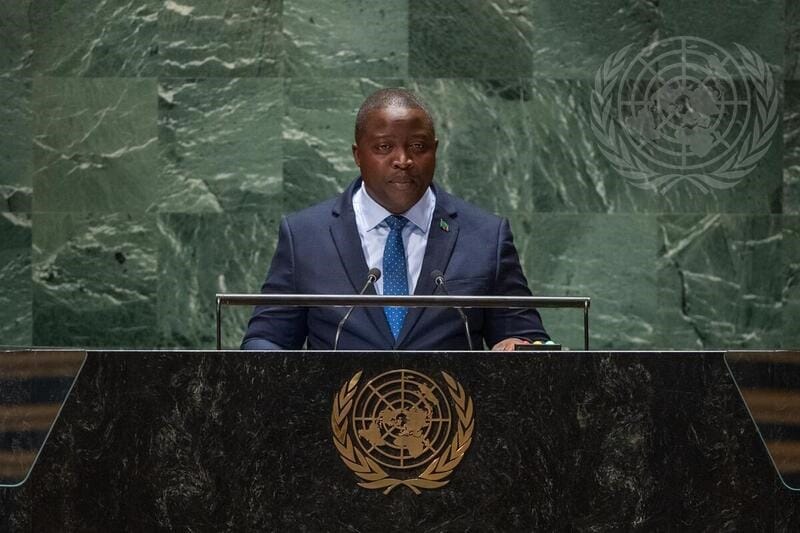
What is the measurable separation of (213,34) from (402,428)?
3.61m

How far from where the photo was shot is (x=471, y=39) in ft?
19.7

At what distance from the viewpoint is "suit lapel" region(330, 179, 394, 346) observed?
3.79 meters

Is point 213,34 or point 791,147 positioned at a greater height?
point 213,34

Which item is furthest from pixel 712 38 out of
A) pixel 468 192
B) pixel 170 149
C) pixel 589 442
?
pixel 589 442

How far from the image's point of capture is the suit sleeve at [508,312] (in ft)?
12.7

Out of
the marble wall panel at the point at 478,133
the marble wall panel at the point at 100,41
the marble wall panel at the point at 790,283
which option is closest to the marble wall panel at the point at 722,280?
the marble wall panel at the point at 790,283

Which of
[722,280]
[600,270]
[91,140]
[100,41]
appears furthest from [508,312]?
[100,41]

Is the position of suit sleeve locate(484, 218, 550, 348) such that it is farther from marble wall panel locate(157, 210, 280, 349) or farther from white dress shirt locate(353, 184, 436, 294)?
marble wall panel locate(157, 210, 280, 349)

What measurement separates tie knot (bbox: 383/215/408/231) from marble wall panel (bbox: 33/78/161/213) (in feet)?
7.50

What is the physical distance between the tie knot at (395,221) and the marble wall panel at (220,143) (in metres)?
2.09

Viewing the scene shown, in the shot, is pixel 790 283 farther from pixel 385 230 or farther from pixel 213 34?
pixel 213 34

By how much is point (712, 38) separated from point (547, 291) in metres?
1.44

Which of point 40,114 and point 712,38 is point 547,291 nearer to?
point 712,38

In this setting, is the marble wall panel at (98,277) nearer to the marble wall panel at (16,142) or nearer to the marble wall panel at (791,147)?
the marble wall panel at (16,142)
